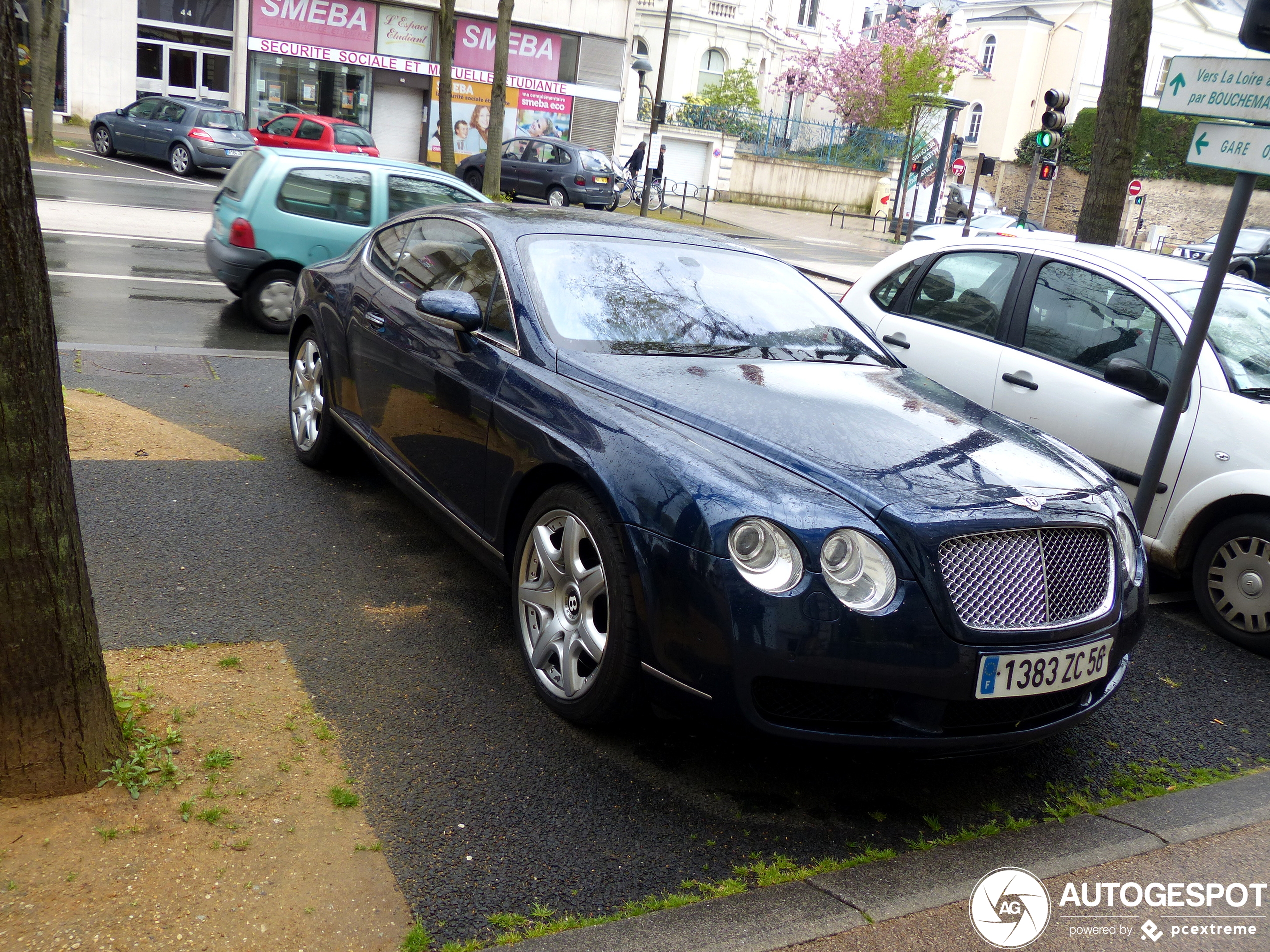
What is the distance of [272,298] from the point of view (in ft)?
33.4

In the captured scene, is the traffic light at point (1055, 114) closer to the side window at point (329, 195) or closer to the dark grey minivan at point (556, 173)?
the side window at point (329, 195)

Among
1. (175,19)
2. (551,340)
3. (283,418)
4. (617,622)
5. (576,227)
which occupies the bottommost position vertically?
(283,418)

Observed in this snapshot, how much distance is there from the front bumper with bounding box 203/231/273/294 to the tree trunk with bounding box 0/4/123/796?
7.68 m

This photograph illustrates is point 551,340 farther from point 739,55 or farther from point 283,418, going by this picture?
point 739,55

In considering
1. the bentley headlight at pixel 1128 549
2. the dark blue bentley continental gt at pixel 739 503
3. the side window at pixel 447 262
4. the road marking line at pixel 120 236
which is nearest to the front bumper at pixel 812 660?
the dark blue bentley continental gt at pixel 739 503

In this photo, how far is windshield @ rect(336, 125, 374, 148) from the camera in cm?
2580

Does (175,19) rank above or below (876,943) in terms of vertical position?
above

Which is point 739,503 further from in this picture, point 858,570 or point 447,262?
point 447,262

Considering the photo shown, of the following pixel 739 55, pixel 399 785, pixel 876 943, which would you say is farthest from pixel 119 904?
pixel 739 55

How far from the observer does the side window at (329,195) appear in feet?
32.8

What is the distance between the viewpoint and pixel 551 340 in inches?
162

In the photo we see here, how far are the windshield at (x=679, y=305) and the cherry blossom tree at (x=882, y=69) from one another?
4460 centimetres

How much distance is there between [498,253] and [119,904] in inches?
111

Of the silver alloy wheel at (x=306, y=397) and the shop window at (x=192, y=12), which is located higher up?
the shop window at (x=192, y=12)
